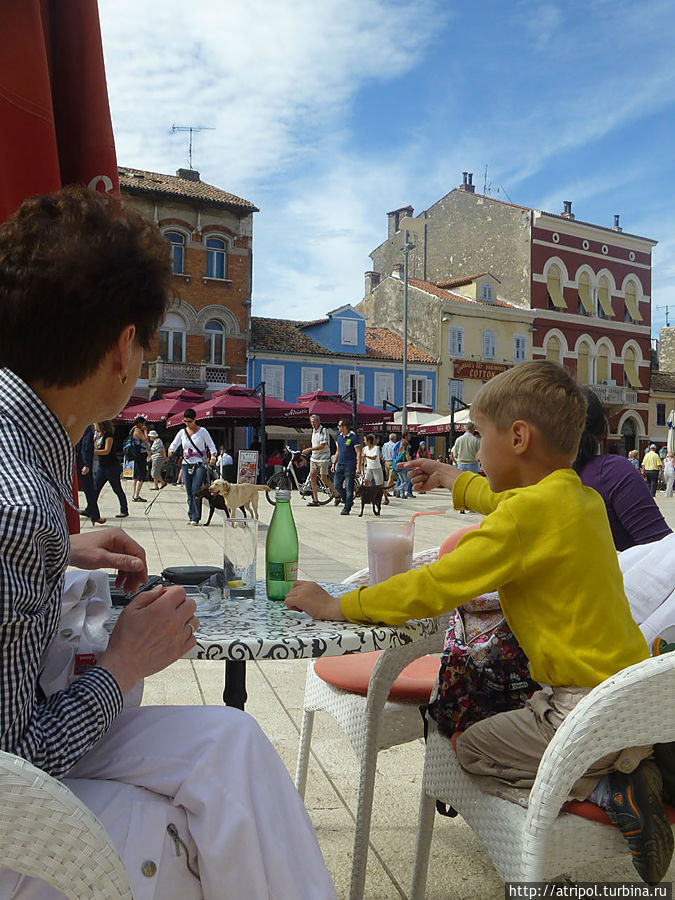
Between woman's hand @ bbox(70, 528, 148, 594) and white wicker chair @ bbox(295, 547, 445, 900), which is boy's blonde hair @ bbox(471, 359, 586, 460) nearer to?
white wicker chair @ bbox(295, 547, 445, 900)

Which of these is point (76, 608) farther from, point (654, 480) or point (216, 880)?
point (654, 480)

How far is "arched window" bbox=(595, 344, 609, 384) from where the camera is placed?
40.1 meters

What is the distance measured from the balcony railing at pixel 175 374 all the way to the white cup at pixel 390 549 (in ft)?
89.1

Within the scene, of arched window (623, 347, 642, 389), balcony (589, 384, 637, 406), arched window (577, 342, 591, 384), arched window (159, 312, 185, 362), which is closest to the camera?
arched window (159, 312, 185, 362)

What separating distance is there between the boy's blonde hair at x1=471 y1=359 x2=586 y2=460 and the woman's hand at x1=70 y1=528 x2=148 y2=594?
35.9 inches

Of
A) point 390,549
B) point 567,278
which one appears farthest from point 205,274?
point 390,549

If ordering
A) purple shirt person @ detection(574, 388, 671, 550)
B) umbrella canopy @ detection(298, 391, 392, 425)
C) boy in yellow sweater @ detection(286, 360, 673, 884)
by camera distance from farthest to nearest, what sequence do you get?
1. umbrella canopy @ detection(298, 391, 392, 425)
2. purple shirt person @ detection(574, 388, 671, 550)
3. boy in yellow sweater @ detection(286, 360, 673, 884)

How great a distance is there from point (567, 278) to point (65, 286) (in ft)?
135

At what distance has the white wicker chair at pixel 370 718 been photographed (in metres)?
1.83

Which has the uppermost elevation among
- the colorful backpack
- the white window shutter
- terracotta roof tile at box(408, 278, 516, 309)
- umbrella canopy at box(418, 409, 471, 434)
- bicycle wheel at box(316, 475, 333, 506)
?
terracotta roof tile at box(408, 278, 516, 309)

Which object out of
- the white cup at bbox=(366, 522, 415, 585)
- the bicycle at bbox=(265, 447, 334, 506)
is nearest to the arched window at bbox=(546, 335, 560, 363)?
the bicycle at bbox=(265, 447, 334, 506)

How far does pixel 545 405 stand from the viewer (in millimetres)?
1688

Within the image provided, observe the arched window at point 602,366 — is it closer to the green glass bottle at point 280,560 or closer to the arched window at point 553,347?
the arched window at point 553,347

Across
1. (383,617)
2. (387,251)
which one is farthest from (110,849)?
(387,251)
